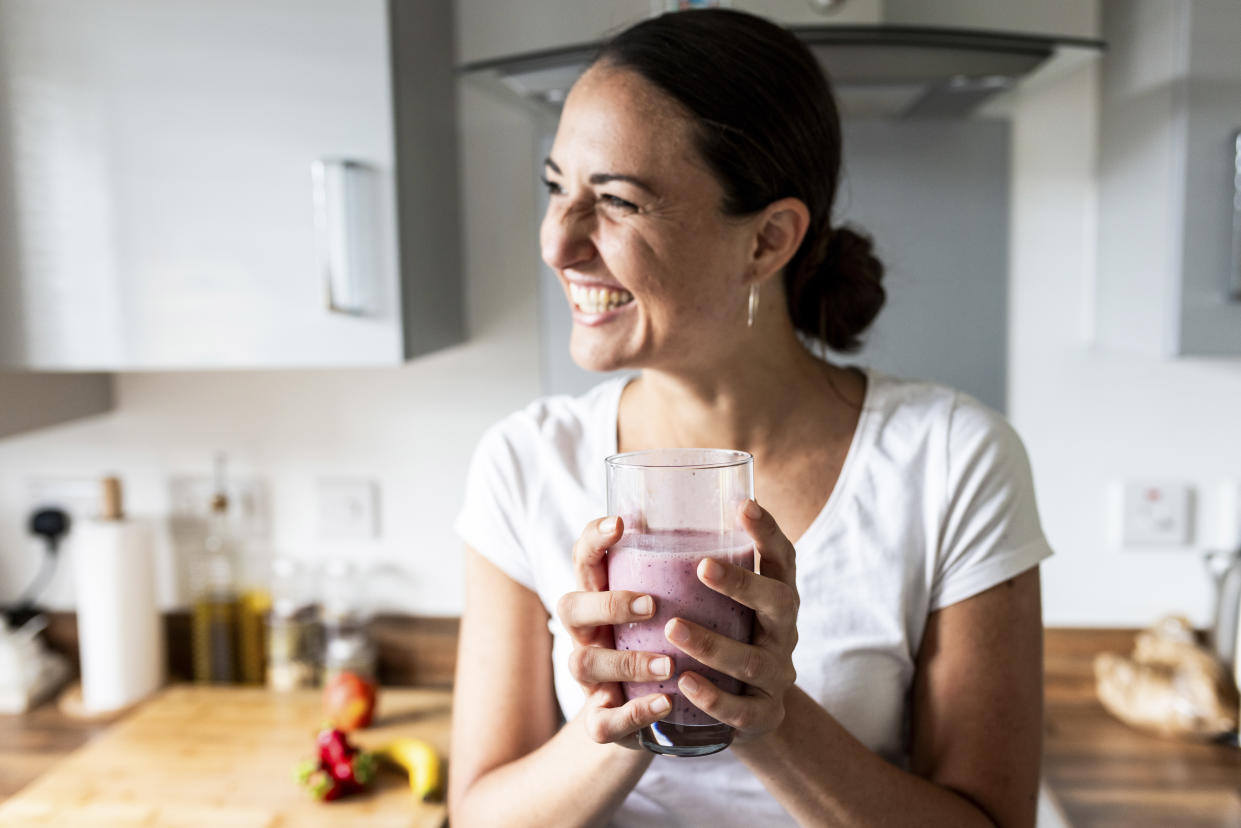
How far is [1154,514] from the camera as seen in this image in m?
1.81

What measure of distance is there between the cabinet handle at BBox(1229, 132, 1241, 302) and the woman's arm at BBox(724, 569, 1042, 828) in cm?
60

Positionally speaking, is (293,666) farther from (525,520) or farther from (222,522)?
(525,520)

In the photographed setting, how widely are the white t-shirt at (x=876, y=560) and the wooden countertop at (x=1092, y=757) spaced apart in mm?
512

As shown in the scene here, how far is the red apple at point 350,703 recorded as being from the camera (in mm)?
1684

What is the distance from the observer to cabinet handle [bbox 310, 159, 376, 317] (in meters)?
1.50

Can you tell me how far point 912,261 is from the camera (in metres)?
1.78

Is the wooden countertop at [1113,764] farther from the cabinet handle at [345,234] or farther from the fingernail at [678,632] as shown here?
the cabinet handle at [345,234]

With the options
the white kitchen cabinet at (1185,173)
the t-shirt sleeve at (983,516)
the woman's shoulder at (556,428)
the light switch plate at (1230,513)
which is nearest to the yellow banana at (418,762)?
the woman's shoulder at (556,428)

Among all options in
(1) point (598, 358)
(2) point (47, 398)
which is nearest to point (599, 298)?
(1) point (598, 358)

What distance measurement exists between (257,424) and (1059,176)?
1489 millimetres

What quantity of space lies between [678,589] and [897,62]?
812 mm

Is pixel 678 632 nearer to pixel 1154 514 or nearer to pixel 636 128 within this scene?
pixel 636 128

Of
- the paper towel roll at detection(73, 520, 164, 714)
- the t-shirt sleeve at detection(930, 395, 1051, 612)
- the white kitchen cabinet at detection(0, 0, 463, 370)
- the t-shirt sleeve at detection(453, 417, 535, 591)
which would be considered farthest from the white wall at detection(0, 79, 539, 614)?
the t-shirt sleeve at detection(930, 395, 1051, 612)

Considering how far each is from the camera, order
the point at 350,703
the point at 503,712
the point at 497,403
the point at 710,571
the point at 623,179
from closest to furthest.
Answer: the point at 710,571 → the point at 623,179 → the point at 503,712 → the point at 350,703 → the point at 497,403
